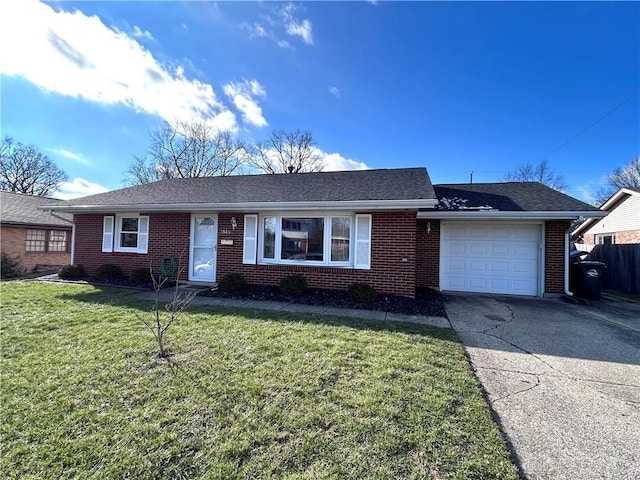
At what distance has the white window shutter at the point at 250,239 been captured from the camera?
8.72m

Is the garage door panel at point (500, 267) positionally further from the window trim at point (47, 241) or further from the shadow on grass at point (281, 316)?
the window trim at point (47, 241)

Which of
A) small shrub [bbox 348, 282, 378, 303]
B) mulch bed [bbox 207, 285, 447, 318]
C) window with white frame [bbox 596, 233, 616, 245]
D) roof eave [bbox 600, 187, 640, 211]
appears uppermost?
roof eave [bbox 600, 187, 640, 211]

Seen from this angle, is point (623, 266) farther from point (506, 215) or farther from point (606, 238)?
point (606, 238)

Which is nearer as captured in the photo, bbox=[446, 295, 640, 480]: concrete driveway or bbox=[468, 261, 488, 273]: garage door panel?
bbox=[446, 295, 640, 480]: concrete driveway

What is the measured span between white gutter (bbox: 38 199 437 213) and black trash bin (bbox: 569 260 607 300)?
18.6 feet

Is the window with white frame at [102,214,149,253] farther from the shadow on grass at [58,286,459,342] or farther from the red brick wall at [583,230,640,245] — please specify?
the red brick wall at [583,230,640,245]

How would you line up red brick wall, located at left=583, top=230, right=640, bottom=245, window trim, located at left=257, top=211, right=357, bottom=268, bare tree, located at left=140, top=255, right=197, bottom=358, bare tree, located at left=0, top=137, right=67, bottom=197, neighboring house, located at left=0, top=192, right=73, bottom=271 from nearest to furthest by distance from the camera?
1. bare tree, located at left=140, top=255, right=197, bottom=358
2. window trim, located at left=257, top=211, right=357, bottom=268
3. neighboring house, located at left=0, top=192, right=73, bottom=271
4. red brick wall, located at left=583, top=230, right=640, bottom=245
5. bare tree, located at left=0, top=137, right=67, bottom=197

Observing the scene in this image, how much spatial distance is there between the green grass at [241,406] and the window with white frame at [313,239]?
338cm

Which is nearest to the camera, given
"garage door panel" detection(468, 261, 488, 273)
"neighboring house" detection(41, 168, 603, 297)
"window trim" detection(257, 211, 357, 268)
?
"neighboring house" detection(41, 168, 603, 297)

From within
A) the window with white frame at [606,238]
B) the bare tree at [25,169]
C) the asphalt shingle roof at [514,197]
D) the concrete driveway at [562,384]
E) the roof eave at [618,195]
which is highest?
the bare tree at [25,169]

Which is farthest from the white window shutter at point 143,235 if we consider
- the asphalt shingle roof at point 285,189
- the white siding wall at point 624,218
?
the white siding wall at point 624,218

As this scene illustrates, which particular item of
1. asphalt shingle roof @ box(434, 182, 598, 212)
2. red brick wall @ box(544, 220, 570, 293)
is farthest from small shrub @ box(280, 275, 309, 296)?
red brick wall @ box(544, 220, 570, 293)

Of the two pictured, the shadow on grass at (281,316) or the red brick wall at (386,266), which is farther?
the red brick wall at (386,266)

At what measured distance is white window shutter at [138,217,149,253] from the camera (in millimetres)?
9812
